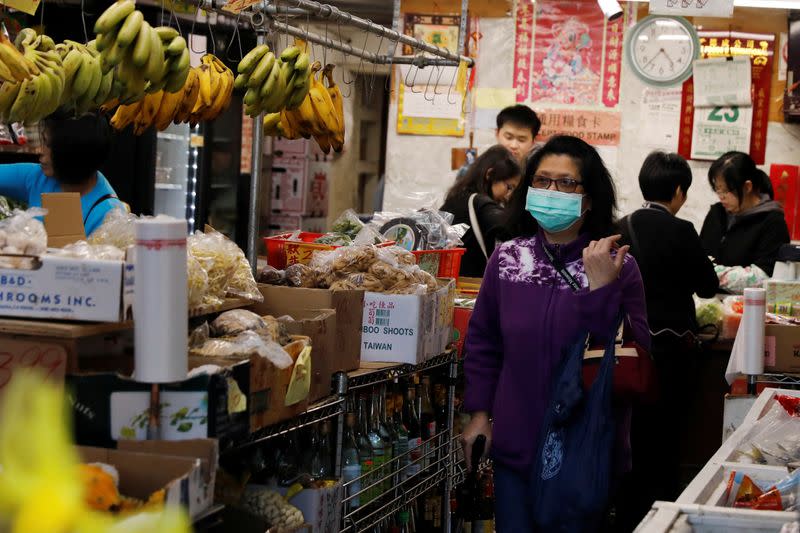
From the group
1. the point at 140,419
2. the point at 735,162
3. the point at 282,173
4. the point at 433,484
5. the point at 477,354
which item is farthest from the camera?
the point at 282,173

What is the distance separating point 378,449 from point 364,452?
1.9 inches

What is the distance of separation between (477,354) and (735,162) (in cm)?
370

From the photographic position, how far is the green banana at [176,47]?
2.98 m

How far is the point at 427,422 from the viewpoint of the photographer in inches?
154

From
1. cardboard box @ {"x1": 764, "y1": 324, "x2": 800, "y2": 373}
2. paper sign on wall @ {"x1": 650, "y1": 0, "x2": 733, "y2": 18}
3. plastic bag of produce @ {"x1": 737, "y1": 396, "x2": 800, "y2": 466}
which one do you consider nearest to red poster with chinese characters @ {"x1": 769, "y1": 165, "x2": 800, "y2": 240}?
paper sign on wall @ {"x1": 650, "y1": 0, "x2": 733, "y2": 18}

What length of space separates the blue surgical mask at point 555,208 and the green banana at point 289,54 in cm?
100

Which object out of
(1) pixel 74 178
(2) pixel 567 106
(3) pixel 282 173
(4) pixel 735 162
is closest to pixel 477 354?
(1) pixel 74 178

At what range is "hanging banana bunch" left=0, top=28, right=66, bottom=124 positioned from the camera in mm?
2865

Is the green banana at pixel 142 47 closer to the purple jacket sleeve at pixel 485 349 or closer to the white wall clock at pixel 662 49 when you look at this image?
the purple jacket sleeve at pixel 485 349

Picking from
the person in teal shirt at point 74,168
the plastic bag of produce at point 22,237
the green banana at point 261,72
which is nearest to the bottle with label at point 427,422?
the green banana at point 261,72

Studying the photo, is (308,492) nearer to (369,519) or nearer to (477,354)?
(369,519)

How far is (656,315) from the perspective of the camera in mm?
4859

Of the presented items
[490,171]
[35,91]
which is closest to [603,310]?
[35,91]

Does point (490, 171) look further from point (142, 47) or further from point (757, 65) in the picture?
point (757, 65)
